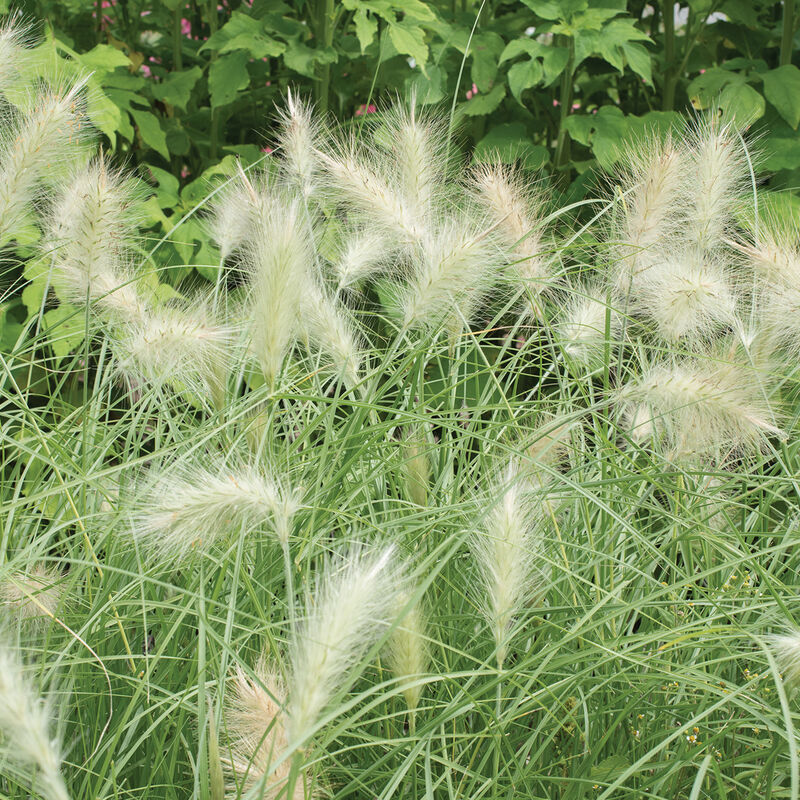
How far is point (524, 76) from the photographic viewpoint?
8.00 feet

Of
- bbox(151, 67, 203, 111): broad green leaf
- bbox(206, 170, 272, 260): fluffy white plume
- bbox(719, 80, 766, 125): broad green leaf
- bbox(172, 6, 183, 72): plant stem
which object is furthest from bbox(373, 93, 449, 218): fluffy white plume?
bbox(172, 6, 183, 72): plant stem

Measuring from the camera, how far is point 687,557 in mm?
1465

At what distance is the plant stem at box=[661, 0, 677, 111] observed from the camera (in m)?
2.96

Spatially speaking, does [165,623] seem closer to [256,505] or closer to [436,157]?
[256,505]

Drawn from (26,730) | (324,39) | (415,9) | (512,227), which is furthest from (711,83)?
(26,730)

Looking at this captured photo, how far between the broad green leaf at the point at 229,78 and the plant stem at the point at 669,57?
1.36m

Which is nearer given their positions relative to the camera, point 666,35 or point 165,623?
point 165,623

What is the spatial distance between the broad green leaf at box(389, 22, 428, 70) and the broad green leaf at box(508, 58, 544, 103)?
9.7 inches

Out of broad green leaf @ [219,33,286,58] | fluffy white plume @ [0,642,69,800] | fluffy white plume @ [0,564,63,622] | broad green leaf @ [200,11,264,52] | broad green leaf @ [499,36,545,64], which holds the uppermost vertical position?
broad green leaf @ [200,11,264,52]

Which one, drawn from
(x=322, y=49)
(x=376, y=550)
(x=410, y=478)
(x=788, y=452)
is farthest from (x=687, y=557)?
(x=322, y=49)

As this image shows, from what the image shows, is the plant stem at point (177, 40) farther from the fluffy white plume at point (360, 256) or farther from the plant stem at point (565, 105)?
the fluffy white plume at point (360, 256)

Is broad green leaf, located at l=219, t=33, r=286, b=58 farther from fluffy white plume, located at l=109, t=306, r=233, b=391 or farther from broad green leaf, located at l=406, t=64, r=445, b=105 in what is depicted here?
fluffy white plume, located at l=109, t=306, r=233, b=391

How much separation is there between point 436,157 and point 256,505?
1.02 meters

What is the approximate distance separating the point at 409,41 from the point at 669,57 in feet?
3.65
